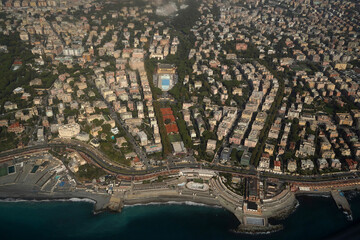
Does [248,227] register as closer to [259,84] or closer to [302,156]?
[302,156]

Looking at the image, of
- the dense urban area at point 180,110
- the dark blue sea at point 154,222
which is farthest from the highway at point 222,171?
the dark blue sea at point 154,222

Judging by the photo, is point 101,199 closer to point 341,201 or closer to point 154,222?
point 154,222

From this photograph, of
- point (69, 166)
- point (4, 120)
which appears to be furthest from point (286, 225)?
point (4, 120)

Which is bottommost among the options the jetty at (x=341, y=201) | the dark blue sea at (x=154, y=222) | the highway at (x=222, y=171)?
the dark blue sea at (x=154, y=222)

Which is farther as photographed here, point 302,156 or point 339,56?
point 339,56

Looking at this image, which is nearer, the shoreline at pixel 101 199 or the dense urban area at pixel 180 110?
the shoreline at pixel 101 199

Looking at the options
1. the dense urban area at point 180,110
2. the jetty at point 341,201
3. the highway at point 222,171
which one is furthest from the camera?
the highway at point 222,171

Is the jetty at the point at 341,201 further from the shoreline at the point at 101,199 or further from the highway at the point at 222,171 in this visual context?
the highway at the point at 222,171

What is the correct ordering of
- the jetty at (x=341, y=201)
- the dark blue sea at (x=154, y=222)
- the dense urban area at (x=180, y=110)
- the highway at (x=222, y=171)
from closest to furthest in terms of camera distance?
the dark blue sea at (x=154, y=222)
the jetty at (x=341, y=201)
the dense urban area at (x=180, y=110)
the highway at (x=222, y=171)
